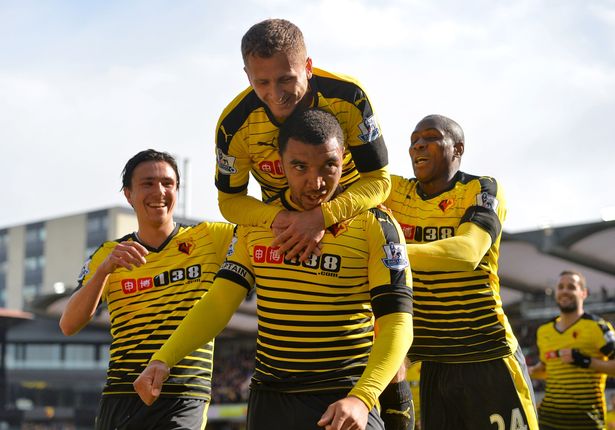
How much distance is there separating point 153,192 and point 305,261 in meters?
2.16

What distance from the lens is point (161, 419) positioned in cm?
570

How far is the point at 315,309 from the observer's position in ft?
13.1

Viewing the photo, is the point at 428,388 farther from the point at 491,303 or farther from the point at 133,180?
the point at 133,180

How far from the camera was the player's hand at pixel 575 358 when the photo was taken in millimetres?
10000

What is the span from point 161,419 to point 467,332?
1.89 meters

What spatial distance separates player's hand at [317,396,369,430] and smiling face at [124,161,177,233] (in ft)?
9.24

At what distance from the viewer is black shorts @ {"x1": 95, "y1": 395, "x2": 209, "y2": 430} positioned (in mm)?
5684

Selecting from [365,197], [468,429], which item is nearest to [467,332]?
[468,429]

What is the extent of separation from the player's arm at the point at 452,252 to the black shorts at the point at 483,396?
3.24 ft

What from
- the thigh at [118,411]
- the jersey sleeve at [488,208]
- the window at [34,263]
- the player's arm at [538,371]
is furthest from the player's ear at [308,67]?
the window at [34,263]

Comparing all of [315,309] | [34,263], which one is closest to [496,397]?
[315,309]

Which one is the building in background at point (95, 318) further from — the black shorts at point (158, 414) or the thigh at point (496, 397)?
the black shorts at point (158, 414)

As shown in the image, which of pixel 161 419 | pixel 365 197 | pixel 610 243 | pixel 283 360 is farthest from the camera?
pixel 610 243

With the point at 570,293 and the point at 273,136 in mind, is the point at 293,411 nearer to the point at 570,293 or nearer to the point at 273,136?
the point at 273,136
